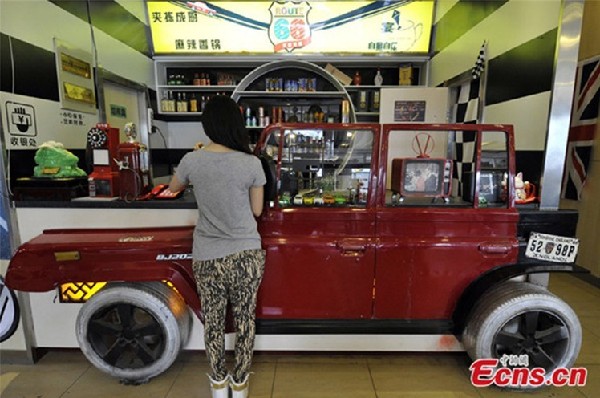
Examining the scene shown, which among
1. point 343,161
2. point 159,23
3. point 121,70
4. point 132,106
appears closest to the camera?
point 343,161

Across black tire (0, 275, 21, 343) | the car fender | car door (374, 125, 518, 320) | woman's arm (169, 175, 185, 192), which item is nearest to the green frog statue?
black tire (0, 275, 21, 343)

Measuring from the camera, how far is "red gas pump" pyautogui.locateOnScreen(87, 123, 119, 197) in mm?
2250

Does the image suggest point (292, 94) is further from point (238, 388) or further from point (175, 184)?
point (238, 388)

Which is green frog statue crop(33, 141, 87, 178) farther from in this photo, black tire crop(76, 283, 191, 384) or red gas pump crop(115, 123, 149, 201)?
black tire crop(76, 283, 191, 384)

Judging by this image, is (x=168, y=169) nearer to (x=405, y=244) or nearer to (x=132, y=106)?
(x=132, y=106)

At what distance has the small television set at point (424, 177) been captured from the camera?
199cm

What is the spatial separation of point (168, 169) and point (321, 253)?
381 centimetres

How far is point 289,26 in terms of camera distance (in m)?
4.51

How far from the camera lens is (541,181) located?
7.30 feet

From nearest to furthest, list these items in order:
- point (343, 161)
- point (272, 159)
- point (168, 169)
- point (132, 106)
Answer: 1. point (272, 159)
2. point (343, 161)
3. point (132, 106)
4. point (168, 169)

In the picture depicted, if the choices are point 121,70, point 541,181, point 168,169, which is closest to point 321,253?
point 541,181

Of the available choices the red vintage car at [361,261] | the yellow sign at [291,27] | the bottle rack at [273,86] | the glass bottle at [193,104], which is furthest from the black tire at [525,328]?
the glass bottle at [193,104]

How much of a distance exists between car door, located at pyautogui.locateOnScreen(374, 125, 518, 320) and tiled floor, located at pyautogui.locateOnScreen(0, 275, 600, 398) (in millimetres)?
410

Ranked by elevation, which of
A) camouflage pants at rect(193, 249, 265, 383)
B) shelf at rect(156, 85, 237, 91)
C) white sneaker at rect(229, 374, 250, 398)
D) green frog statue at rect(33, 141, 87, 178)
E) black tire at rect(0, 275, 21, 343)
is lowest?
white sneaker at rect(229, 374, 250, 398)
